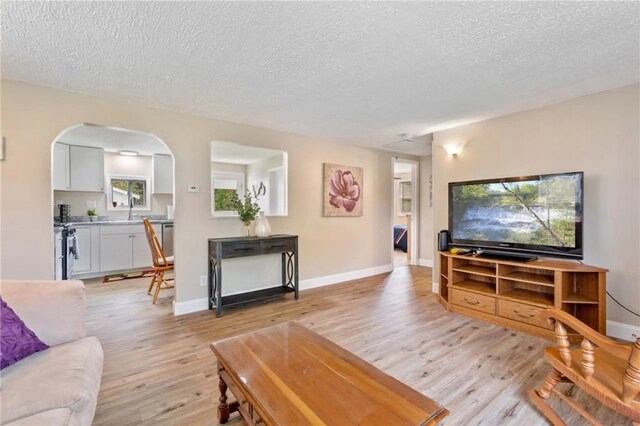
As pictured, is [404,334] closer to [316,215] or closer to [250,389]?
[250,389]

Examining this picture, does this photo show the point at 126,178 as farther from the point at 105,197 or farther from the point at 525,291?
the point at 525,291

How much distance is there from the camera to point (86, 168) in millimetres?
5145

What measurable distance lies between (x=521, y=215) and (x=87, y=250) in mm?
6214

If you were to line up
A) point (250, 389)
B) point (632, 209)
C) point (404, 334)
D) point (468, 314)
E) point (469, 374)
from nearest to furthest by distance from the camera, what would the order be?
point (250, 389) < point (469, 374) < point (632, 209) < point (404, 334) < point (468, 314)

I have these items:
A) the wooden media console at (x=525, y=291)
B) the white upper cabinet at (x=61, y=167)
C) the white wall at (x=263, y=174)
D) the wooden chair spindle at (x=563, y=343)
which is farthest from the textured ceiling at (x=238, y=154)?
the wooden chair spindle at (x=563, y=343)

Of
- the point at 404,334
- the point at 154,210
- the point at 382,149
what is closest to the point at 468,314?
the point at 404,334

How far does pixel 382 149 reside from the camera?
5.19 meters

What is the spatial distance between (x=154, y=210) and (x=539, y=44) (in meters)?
6.50

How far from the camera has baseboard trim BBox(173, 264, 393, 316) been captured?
3281mm

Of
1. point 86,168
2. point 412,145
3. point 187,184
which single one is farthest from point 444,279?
point 86,168

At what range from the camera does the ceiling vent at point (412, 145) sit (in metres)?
4.49

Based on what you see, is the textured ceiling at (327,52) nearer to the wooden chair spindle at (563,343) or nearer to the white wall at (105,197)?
the wooden chair spindle at (563,343)

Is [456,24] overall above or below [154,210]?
above

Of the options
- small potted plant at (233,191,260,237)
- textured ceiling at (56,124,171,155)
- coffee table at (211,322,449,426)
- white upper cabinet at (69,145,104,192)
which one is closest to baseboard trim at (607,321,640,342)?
coffee table at (211,322,449,426)
